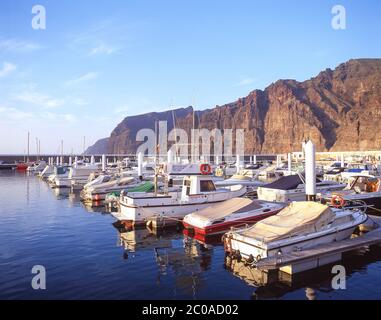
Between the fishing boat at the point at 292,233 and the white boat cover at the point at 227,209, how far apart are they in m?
4.14

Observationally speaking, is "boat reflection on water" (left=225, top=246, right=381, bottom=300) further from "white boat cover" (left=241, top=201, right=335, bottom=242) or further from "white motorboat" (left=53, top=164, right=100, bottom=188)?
"white motorboat" (left=53, top=164, right=100, bottom=188)

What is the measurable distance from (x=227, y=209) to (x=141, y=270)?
771 cm

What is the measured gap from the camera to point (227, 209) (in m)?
20.9

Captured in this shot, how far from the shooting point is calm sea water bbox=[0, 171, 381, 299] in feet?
40.5

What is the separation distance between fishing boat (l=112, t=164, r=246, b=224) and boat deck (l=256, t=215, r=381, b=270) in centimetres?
1053

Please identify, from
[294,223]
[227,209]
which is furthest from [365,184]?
[294,223]

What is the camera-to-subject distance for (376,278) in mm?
13672

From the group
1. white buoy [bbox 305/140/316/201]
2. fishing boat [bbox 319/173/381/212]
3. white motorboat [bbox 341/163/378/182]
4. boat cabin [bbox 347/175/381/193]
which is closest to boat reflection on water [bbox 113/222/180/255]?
white buoy [bbox 305/140/316/201]

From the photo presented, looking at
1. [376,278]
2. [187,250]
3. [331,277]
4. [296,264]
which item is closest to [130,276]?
[187,250]

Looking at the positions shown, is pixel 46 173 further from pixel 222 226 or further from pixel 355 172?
pixel 222 226

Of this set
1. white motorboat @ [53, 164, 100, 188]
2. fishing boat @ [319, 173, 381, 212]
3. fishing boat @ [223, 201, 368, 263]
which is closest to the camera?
fishing boat @ [223, 201, 368, 263]

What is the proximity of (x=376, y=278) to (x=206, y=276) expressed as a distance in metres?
6.89
